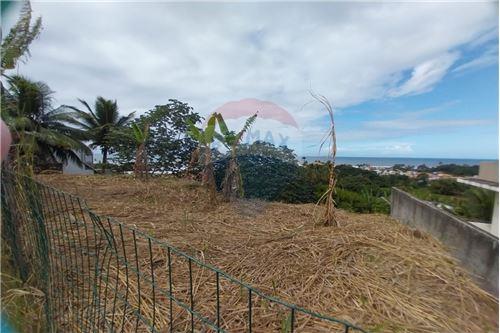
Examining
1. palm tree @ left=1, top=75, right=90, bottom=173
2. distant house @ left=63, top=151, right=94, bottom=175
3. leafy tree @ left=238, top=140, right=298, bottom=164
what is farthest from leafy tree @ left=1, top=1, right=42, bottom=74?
distant house @ left=63, top=151, right=94, bottom=175

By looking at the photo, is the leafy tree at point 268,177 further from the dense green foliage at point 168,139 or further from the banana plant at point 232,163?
the dense green foliage at point 168,139

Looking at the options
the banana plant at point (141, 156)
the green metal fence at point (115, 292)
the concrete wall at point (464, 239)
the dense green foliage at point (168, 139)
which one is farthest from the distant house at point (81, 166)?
the concrete wall at point (464, 239)

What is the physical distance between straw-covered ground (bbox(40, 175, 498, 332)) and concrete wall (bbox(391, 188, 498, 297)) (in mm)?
87

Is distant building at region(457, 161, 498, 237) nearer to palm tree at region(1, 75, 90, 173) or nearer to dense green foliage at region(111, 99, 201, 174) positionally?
dense green foliage at region(111, 99, 201, 174)

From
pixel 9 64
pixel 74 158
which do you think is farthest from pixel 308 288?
pixel 74 158

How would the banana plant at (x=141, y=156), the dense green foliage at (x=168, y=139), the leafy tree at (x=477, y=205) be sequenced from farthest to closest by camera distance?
the dense green foliage at (x=168, y=139), the banana plant at (x=141, y=156), the leafy tree at (x=477, y=205)

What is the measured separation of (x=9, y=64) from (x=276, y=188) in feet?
16.1

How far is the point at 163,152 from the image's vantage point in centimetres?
1022

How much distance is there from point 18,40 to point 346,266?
→ 4.36 metres

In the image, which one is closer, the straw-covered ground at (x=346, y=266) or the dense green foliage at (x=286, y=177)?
the straw-covered ground at (x=346, y=266)

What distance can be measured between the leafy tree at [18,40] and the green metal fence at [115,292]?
1.79 meters

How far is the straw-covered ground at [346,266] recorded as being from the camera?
1.84 metres

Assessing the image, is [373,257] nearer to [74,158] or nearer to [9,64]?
[9,64]

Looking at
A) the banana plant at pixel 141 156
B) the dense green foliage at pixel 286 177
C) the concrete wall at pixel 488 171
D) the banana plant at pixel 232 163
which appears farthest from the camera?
the banana plant at pixel 141 156
